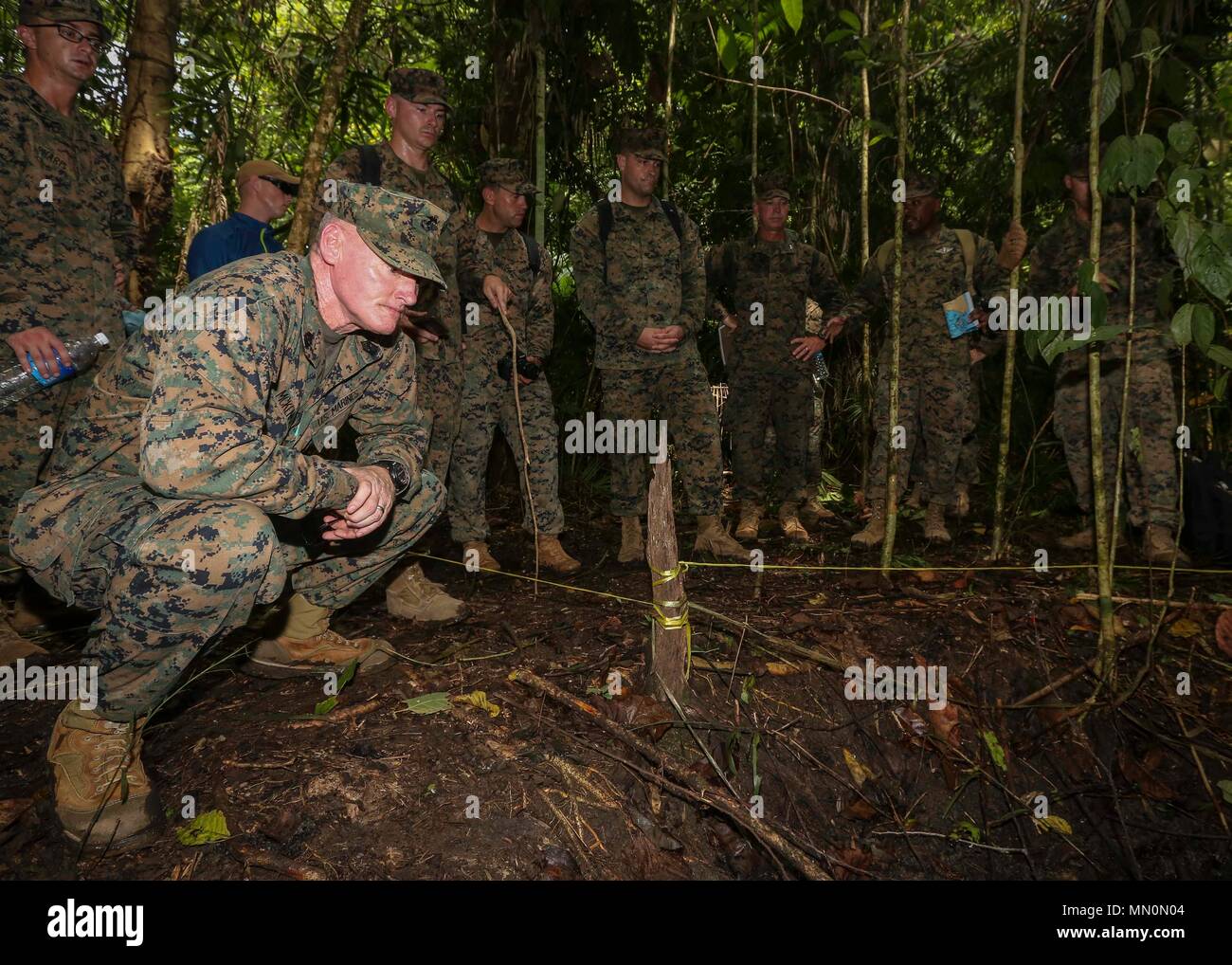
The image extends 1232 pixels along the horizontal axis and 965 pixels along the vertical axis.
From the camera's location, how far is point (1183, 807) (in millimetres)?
2973

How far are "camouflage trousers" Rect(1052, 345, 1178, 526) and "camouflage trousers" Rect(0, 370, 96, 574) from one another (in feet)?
17.2

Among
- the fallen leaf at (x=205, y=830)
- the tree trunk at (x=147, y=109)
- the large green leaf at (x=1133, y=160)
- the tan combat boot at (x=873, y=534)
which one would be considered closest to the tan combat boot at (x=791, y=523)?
the tan combat boot at (x=873, y=534)

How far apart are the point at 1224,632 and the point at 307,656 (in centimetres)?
414

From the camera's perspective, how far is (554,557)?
14.9 ft

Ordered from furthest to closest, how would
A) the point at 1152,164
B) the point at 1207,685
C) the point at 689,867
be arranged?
the point at 1207,685, the point at 1152,164, the point at 689,867

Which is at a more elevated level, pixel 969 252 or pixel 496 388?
pixel 969 252

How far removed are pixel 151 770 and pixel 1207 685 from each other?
419cm

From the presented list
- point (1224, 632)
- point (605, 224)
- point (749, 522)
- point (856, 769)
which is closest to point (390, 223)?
point (856, 769)

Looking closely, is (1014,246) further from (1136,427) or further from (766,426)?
(766,426)

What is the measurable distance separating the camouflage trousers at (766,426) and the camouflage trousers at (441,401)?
223 cm

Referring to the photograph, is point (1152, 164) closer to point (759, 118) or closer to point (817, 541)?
point (817, 541)

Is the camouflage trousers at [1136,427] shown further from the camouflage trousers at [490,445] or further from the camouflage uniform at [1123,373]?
the camouflage trousers at [490,445]

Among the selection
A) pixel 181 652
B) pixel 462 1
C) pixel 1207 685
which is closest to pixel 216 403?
pixel 181 652
